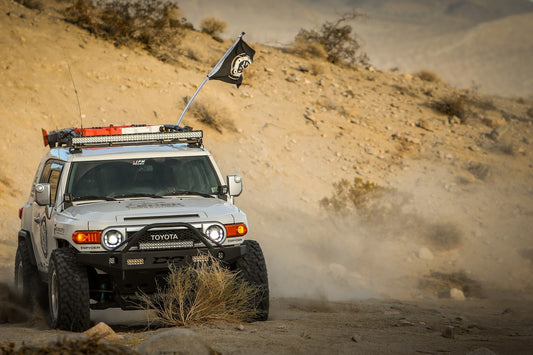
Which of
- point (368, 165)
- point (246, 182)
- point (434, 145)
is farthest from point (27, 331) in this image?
point (434, 145)

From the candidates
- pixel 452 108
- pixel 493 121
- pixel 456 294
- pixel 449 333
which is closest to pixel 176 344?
pixel 449 333

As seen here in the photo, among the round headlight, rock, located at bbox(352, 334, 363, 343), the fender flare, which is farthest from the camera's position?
the fender flare

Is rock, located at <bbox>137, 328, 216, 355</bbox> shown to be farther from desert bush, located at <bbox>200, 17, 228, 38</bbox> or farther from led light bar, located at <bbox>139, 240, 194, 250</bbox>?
desert bush, located at <bbox>200, 17, 228, 38</bbox>

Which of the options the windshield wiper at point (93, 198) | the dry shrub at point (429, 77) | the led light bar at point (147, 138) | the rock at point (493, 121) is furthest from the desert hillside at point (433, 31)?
the windshield wiper at point (93, 198)

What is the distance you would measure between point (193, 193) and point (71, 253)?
167 cm

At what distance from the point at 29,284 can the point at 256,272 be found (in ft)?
9.99

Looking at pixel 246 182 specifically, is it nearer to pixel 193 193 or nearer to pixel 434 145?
pixel 434 145

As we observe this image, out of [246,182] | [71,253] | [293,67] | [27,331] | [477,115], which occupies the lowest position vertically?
[27,331]

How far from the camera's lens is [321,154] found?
22.9 m

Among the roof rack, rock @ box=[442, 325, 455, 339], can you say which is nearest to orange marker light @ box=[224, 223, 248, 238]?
the roof rack

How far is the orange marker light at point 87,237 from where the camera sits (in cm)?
727

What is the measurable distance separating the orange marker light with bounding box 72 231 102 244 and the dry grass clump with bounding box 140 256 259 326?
2.40 feet

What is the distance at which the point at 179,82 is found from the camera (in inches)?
942

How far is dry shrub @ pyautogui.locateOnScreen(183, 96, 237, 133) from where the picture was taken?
73.0 feet
